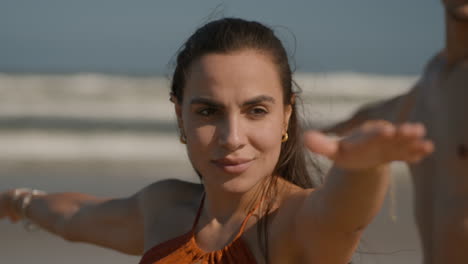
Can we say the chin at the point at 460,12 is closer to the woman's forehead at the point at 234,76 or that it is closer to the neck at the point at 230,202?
the woman's forehead at the point at 234,76

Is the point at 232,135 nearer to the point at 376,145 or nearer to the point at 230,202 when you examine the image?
the point at 230,202

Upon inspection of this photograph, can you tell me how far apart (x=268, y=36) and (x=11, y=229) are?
120 inches

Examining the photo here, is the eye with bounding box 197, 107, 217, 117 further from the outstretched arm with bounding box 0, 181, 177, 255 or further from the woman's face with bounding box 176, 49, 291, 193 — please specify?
the outstretched arm with bounding box 0, 181, 177, 255

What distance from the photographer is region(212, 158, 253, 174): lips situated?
95.3 inches

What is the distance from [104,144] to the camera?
9234 mm

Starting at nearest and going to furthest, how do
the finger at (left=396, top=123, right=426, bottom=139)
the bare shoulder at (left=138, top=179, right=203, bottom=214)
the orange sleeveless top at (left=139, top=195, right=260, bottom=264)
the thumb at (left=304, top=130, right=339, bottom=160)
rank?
1. the finger at (left=396, top=123, right=426, bottom=139)
2. the thumb at (left=304, top=130, right=339, bottom=160)
3. the orange sleeveless top at (left=139, top=195, right=260, bottom=264)
4. the bare shoulder at (left=138, top=179, right=203, bottom=214)

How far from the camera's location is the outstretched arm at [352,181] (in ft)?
4.53

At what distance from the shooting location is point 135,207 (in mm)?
3234

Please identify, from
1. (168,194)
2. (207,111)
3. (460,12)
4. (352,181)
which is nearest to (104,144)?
(168,194)

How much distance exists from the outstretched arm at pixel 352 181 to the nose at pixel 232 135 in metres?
0.27

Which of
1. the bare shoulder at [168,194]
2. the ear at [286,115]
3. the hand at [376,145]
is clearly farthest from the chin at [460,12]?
the bare shoulder at [168,194]

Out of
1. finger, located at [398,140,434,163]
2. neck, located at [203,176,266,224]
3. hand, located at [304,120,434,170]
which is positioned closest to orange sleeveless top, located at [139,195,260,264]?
neck, located at [203,176,266,224]

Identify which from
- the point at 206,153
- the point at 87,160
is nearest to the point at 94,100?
the point at 87,160

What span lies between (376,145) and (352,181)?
34 centimetres
